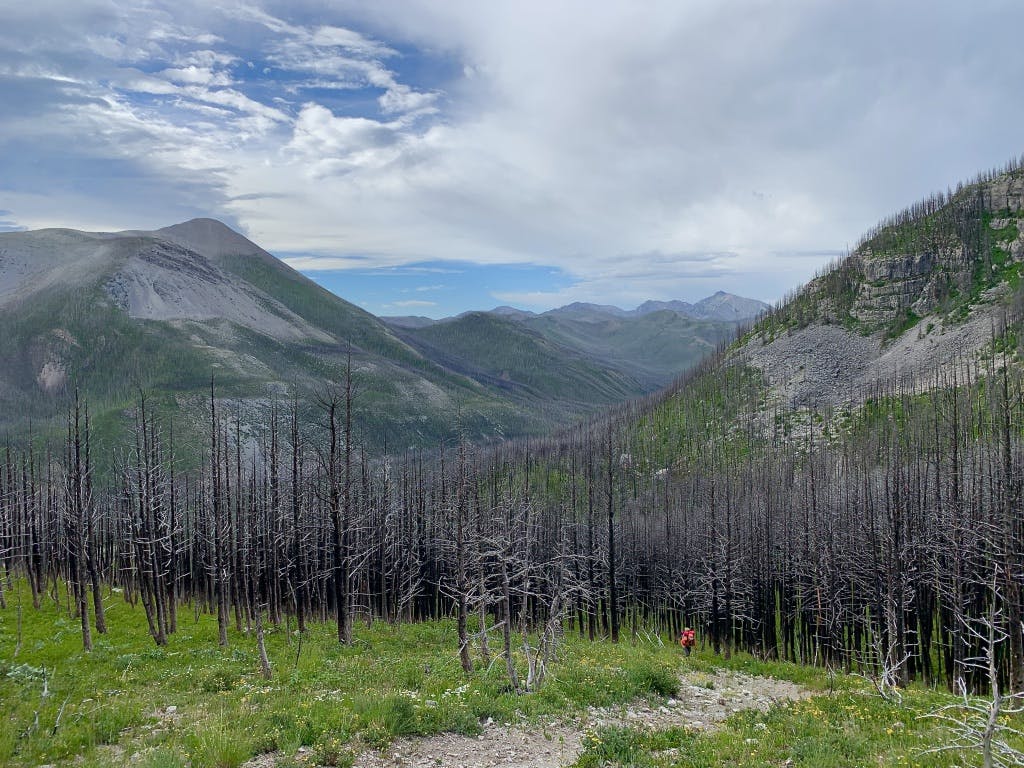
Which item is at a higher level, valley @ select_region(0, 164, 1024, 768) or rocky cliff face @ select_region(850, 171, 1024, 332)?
rocky cliff face @ select_region(850, 171, 1024, 332)

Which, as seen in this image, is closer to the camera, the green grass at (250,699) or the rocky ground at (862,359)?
the green grass at (250,699)

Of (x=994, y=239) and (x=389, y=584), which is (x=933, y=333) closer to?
(x=994, y=239)

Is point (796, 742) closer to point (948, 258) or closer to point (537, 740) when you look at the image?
point (537, 740)

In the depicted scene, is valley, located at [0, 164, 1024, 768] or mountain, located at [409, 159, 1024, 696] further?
mountain, located at [409, 159, 1024, 696]

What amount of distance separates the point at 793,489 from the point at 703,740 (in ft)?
245

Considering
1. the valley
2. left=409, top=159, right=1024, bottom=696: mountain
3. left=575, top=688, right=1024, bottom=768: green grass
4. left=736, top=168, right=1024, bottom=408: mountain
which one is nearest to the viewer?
left=575, top=688, right=1024, bottom=768: green grass

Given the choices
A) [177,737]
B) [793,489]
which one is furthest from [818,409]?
[177,737]

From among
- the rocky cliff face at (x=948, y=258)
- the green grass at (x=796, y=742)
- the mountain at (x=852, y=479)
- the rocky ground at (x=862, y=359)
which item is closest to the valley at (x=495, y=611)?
the green grass at (x=796, y=742)

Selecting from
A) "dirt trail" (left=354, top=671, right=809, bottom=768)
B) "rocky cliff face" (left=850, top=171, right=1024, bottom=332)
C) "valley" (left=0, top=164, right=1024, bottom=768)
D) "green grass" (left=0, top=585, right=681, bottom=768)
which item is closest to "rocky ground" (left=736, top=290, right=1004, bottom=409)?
"rocky cliff face" (left=850, top=171, right=1024, bottom=332)

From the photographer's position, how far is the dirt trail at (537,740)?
14453 millimetres

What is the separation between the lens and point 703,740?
15.6 m

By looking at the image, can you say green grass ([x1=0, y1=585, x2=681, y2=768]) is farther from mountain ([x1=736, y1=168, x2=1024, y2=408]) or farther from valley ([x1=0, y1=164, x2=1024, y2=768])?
mountain ([x1=736, y1=168, x2=1024, y2=408])

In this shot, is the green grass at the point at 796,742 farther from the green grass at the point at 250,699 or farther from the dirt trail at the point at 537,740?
the green grass at the point at 250,699

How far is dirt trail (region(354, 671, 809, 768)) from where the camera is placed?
14453mm
